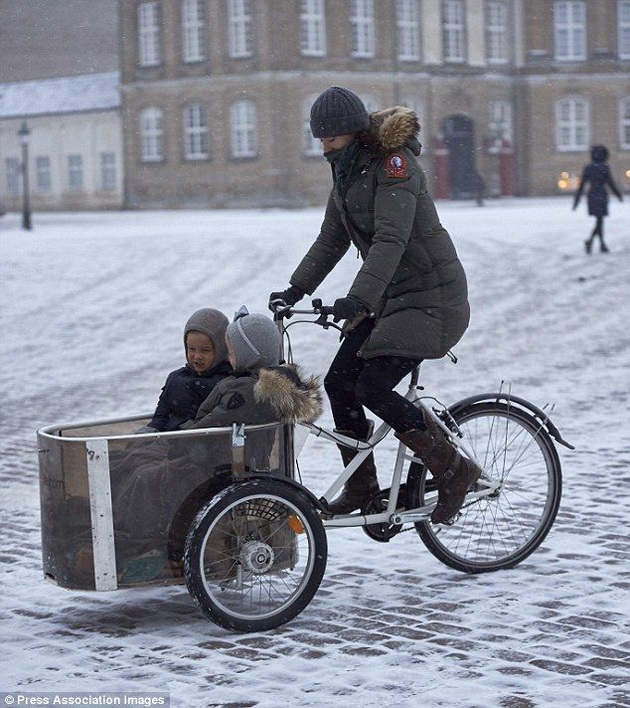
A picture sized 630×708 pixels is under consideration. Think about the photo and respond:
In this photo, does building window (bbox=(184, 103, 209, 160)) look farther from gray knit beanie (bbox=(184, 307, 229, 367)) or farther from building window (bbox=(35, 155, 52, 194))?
gray knit beanie (bbox=(184, 307, 229, 367))

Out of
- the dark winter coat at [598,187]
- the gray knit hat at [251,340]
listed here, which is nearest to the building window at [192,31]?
the dark winter coat at [598,187]

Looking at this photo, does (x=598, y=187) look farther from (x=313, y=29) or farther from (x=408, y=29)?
(x=408, y=29)

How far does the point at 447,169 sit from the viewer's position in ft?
161

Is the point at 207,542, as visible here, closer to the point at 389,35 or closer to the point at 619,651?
the point at 619,651

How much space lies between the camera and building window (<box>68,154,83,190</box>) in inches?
2154

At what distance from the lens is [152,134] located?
48719mm

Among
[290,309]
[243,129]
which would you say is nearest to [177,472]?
[290,309]

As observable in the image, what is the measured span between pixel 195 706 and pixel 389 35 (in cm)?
4496

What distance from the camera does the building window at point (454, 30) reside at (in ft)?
163

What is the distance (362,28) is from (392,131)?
142 ft

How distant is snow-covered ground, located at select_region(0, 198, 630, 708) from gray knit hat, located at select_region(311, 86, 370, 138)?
178cm

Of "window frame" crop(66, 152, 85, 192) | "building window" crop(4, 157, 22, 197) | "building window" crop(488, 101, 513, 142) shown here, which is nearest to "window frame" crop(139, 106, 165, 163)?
"window frame" crop(66, 152, 85, 192)

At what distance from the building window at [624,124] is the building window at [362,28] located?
33.1 feet

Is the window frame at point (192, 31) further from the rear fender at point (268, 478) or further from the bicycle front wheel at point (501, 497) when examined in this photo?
the rear fender at point (268, 478)
